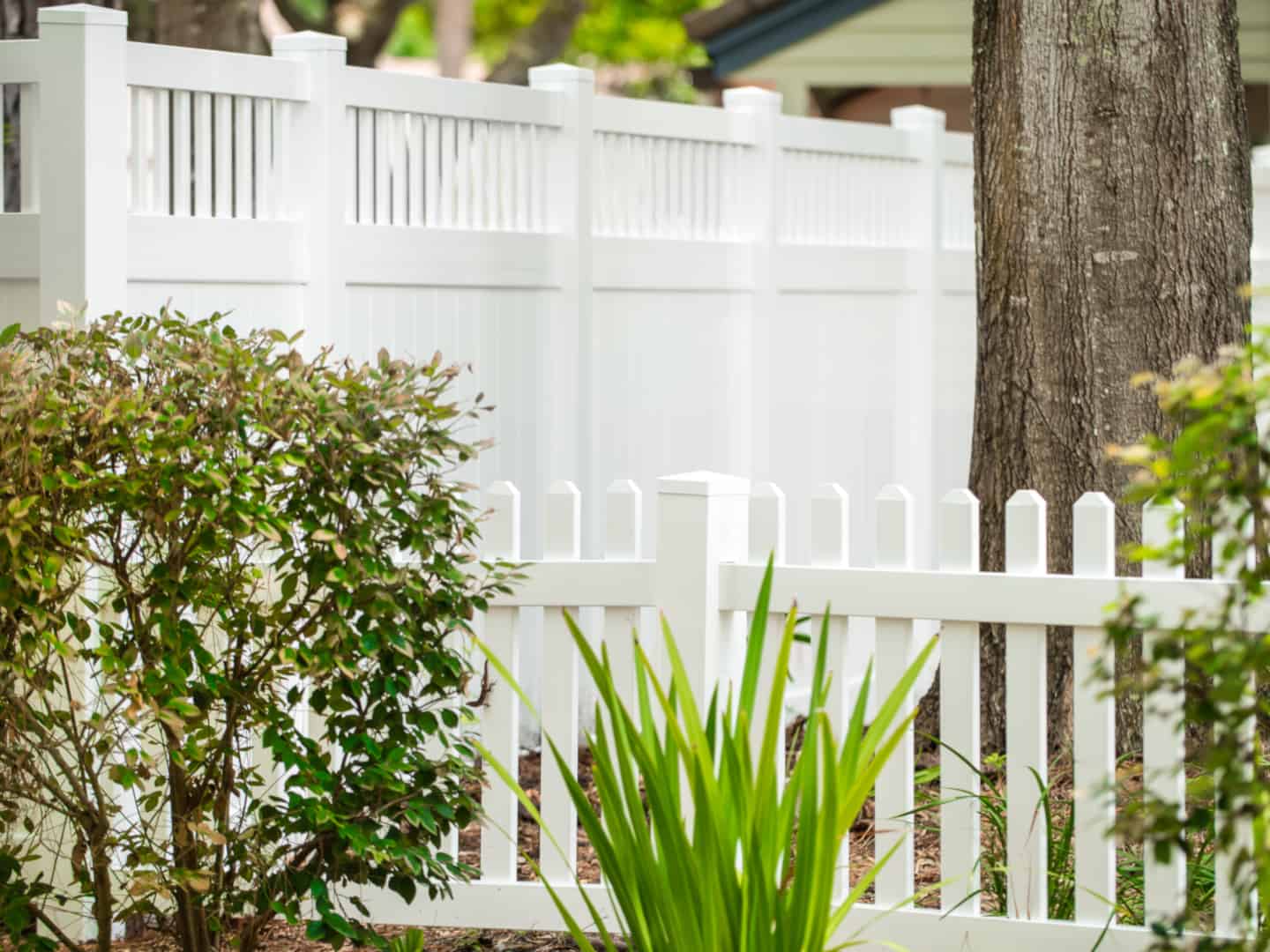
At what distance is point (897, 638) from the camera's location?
3.93 metres

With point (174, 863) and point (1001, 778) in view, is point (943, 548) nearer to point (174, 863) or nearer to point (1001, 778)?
point (1001, 778)

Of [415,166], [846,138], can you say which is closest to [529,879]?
[415,166]

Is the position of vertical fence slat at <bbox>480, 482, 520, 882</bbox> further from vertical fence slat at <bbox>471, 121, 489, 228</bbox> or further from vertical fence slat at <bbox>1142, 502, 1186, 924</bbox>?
vertical fence slat at <bbox>471, 121, 489, 228</bbox>

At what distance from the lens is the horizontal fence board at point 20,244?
4383 mm

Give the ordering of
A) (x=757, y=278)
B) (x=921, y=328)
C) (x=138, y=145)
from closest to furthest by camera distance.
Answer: (x=138, y=145), (x=757, y=278), (x=921, y=328)

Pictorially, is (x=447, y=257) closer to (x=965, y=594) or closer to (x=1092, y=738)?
(x=965, y=594)

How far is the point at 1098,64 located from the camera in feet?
16.1

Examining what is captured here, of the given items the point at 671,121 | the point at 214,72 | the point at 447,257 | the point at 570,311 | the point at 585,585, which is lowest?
the point at 585,585

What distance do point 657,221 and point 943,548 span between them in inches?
103

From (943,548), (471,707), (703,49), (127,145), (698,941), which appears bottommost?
(698,941)

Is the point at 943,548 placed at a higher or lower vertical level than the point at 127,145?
lower

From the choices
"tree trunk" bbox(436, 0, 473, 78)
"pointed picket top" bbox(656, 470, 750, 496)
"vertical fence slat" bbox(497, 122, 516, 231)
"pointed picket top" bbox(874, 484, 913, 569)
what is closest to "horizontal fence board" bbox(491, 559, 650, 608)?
"pointed picket top" bbox(656, 470, 750, 496)

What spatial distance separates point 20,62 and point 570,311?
6.48ft

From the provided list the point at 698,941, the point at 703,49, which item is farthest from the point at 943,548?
the point at 703,49
